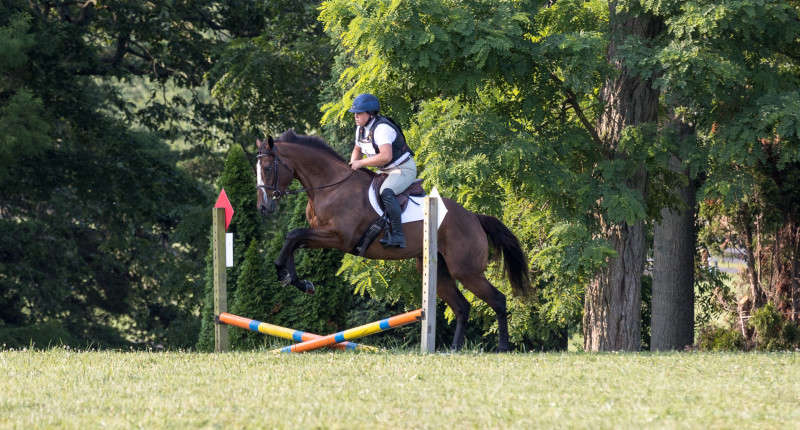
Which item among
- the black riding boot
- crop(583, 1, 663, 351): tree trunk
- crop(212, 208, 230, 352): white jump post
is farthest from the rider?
crop(583, 1, 663, 351): tree trunk

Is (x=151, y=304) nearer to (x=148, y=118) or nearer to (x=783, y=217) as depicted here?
(x=148, y=118)

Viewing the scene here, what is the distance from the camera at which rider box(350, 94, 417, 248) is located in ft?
37.7

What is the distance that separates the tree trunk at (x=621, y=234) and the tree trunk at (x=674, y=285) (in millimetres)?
4170

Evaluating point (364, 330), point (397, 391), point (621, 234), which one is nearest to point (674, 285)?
point (621, 234)

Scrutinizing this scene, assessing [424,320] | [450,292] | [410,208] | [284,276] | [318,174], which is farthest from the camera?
[450,292]

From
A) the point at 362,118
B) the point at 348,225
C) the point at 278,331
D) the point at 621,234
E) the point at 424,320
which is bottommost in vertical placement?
the point at 278,331

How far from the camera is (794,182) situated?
18688mm

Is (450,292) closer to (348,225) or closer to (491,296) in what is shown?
(491,296)

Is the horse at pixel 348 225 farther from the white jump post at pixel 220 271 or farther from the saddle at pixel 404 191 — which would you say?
the white jump post at pixel 220 271

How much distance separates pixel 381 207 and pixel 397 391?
351 centimetres

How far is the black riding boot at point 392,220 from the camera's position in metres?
11.6

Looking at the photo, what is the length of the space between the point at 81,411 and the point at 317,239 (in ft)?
13.3

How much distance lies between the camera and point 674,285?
66.3ft

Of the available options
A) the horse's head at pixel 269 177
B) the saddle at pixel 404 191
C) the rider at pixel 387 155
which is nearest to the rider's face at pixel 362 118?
the rider at pixel 387 155
